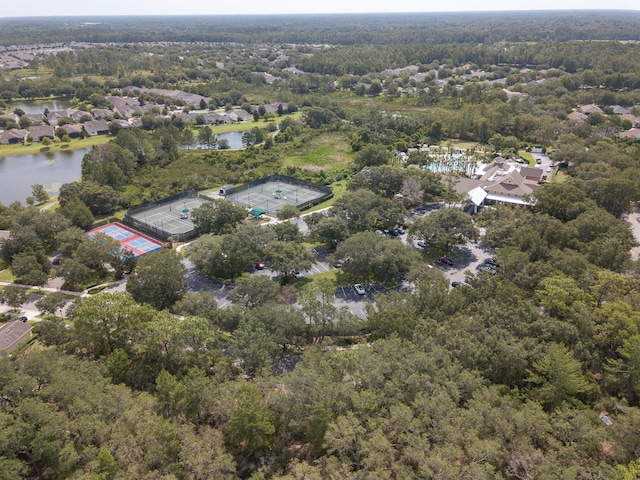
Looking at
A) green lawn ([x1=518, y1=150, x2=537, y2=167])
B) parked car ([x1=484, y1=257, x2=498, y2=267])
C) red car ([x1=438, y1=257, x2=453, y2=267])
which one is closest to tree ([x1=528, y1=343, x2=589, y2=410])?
parked car ([x1=484, y1=257, x2=498, y2=267])

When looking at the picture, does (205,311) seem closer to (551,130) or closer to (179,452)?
(179,452)

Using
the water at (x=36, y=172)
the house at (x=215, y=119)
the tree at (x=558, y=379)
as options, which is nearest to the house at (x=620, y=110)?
the house at (x=215, y=119)

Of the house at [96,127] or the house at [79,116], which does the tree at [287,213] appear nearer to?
the house at [96,127]

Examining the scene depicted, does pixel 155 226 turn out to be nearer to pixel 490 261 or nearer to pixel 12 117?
pixel 490 261

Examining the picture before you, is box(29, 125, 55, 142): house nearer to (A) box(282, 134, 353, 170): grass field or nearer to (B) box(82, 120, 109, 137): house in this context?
(B) box(82, 120, 109, 137): house

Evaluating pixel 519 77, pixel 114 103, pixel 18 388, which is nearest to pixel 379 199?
pixel 18 388

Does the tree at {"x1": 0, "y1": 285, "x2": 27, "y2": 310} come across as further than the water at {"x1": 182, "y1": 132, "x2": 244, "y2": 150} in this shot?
No
